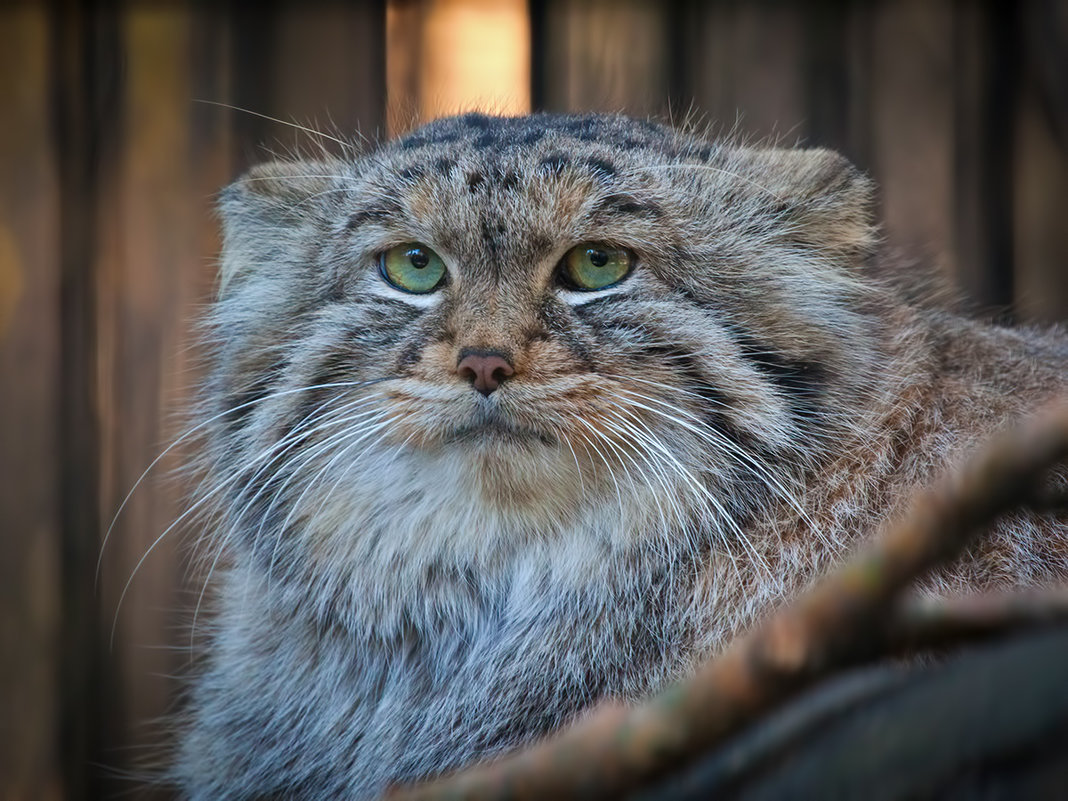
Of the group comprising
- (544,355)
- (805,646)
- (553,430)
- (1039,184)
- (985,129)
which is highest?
(985,129)

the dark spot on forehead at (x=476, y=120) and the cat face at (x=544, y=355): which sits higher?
the dark spot on forehead at (x=476, y=120)

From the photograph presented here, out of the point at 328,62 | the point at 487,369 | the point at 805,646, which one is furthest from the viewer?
the point at 328,62

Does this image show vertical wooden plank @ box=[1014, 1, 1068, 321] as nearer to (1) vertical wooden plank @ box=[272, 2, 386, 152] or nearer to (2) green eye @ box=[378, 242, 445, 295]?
(1) vertical wooden plank @ box=[272, 2, 386, 152]

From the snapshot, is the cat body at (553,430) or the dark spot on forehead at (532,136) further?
the dark spot on forehead at (532,136)

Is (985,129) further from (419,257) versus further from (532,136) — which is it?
(419,257)

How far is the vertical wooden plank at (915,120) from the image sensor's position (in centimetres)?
332

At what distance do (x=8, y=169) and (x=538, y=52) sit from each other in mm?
1430

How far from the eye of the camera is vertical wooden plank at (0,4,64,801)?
2.81 m

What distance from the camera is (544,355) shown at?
189 cm

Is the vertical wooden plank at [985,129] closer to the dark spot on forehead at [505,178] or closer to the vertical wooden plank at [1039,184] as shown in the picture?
the vertical wooden plank at [1039,184]

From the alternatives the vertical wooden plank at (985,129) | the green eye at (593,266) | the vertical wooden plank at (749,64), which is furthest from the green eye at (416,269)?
the vertical wooden plank at (985,129)

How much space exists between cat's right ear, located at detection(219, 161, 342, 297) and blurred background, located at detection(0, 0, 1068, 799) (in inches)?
8.7

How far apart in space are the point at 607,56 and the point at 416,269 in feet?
4.54

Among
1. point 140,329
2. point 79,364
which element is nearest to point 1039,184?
point 140,329
